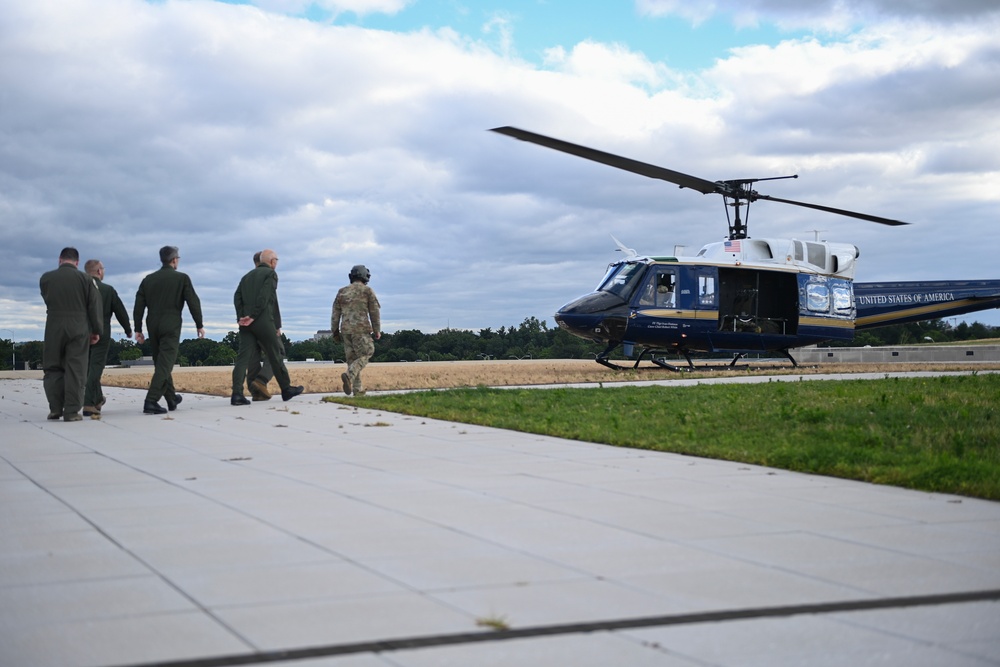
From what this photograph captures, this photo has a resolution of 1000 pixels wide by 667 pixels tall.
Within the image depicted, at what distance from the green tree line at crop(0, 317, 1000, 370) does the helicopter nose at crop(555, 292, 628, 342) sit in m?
20.9

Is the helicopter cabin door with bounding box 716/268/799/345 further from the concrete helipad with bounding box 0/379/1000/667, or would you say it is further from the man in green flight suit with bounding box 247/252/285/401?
the concrete helipad with bounding box 0/379/1000/667

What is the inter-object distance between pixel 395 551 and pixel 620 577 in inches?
41.2

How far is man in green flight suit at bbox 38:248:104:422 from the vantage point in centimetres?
1214

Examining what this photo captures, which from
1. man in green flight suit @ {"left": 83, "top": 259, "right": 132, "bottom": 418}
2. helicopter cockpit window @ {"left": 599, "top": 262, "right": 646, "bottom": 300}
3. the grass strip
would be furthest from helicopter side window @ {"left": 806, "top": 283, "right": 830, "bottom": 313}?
man in green flight suit @ {"left": 83, "top": 259, "right": 132, "bottom": 418}

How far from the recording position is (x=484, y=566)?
14.2ft

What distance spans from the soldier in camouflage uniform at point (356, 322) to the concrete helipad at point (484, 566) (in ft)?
26.4

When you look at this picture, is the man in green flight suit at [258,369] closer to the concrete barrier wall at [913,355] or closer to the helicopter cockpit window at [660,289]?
the helicopter cockpit window at [660,289]

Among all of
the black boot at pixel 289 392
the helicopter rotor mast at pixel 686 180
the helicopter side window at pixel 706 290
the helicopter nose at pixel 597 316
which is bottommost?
the black boot at pixel 289 392

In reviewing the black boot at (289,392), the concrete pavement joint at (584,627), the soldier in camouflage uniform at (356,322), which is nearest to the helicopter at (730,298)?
the soldier in camouflage uniform at (356,322)

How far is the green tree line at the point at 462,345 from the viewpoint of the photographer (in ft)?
150

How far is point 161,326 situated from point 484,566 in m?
10.3

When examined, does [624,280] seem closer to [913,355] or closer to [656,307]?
[656,307]

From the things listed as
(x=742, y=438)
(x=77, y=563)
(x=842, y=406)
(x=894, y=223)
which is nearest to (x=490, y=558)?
→ (x=77, y=563)

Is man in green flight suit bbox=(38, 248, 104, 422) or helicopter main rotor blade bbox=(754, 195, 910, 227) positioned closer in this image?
man in green flight suit bbox=(38, 248, 104, 422)
